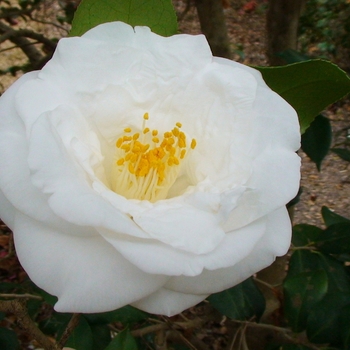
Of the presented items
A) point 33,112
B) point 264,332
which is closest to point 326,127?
point 264,332

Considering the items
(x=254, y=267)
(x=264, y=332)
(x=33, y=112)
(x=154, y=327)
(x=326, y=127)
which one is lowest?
(x=264, y=332)

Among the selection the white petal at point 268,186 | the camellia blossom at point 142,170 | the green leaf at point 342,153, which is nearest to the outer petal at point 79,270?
the camellia blossom at point 142,170

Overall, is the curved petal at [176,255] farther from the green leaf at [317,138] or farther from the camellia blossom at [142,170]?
the green leaf at [317,138]

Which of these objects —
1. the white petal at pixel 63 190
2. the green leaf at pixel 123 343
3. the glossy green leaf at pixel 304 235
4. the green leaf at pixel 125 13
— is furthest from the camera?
the glossy green leaf at pixel 304 235

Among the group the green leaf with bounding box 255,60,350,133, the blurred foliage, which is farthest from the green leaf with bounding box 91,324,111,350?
the blurred foliage

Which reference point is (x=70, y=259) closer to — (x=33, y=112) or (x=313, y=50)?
(x=33, y=112)

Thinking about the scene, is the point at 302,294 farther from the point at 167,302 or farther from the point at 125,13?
the point at 125,13
